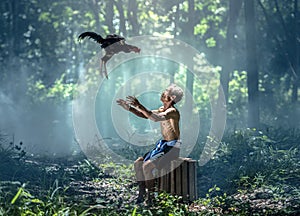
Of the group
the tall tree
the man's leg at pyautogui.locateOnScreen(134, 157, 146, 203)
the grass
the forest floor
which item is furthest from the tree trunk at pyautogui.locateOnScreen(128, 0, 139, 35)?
the man's leg at pyautogui.locateOnScreen(134, 157, 146, 203)

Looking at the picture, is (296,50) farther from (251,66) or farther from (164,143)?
(164,143)

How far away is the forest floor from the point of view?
7484mm

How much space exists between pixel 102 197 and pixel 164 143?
6.58ft

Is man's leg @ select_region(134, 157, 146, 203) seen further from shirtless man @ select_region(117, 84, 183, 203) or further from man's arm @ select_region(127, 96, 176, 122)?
man's arm @ select_region(127, 96, 176, 122)

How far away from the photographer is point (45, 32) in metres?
32.2

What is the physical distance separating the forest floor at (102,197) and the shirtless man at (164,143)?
382mm

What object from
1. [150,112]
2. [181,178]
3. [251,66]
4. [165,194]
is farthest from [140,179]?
[251,66]

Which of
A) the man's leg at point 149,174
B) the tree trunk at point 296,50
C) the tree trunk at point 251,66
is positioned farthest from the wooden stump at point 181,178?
the tree trunk at point 296,50

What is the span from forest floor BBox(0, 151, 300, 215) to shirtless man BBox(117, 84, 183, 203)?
382 mm

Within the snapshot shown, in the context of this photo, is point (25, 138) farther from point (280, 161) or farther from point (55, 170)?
point (280, 161)

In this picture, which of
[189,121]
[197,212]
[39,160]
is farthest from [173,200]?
[189,121]

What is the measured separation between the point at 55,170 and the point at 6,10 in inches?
759

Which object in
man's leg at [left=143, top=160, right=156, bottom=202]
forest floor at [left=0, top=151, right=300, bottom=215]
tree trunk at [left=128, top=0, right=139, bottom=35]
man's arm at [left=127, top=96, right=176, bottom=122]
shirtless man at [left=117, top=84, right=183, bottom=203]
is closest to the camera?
forest floor at [left=0, top=151, right=300, bottom=215]

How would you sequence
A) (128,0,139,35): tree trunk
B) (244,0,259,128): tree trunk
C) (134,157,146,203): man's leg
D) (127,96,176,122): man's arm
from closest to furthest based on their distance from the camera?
(127,96,176,122): man's arm → (134,157,146,203): man's leg → (244,0,259,128): tree trunk → (128,0,139,35): tree trunk
